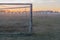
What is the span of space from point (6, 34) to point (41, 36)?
1148 mm

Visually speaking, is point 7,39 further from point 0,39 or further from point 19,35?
point 19,35

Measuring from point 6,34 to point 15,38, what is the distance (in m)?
0.53

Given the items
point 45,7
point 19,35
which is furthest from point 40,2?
point 19,35

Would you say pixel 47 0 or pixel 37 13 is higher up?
pixel 47 0

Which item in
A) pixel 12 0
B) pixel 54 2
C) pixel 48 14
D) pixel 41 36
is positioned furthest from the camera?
pixel 48 14

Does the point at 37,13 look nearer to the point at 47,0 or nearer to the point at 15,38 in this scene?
the point at 47,0

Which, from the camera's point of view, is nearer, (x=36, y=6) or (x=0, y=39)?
(x=0, y=39)

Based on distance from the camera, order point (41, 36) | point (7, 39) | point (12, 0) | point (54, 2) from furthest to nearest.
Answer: point (54, 2), point (12, 0), point (41, 36), point (7, 39)

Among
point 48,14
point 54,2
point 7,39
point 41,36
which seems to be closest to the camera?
point 7,39

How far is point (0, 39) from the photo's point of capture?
575 cm

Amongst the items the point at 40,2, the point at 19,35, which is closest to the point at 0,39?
the point at 19,35

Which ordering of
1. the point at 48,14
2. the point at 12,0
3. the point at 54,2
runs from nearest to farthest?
1. the point at 12,0
2. the point at 54,2
3. the point at 48,14

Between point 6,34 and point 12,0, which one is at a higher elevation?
point 12,0

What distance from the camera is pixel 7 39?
18.8 feet
